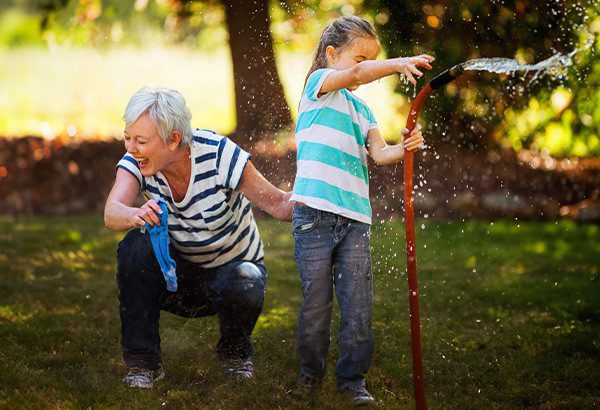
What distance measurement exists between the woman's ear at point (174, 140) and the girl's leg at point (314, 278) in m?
0.53

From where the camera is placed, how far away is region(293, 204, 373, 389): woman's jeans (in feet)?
9.63

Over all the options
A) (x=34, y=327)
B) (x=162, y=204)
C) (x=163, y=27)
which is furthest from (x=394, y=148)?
(x=163, y=27)

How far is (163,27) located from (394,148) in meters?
7.83

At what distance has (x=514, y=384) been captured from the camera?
10.5ft

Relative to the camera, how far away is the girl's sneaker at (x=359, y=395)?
116 inches

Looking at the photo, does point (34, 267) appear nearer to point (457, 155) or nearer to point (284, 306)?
point (284, 306)

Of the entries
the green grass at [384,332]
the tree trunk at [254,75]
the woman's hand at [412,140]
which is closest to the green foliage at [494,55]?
the tree trunk at [254,75]

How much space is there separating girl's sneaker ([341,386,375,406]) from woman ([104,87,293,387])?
0.44m

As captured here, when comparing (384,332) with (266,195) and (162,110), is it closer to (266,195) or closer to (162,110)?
(266,195)

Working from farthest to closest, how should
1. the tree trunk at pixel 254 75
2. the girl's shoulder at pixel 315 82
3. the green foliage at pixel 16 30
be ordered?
the green foliage at pixel 16 30, the tree trunk at pixel 254 75, the girl's shoulder at pixel 315 82

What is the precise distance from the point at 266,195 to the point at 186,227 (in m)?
0.34

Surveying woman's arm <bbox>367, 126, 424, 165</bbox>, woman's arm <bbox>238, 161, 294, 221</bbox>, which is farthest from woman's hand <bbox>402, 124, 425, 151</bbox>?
woman's arm <bbox>238, 161, 294, 221</bbox>

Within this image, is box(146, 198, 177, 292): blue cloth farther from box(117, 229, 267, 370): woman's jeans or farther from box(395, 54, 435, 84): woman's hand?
box(395, 54, 435, 84): woman's hand

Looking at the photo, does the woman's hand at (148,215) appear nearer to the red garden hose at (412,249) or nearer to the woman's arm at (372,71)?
the woman's arm at (372,71)
